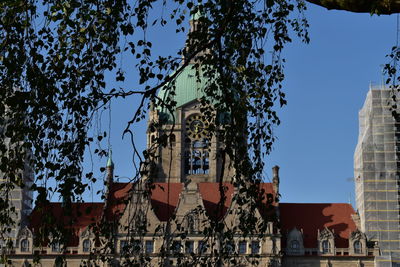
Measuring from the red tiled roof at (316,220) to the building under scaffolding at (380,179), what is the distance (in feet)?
5.35

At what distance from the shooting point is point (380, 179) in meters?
63.5

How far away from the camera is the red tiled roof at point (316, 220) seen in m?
61.5

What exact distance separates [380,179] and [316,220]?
5958 mm

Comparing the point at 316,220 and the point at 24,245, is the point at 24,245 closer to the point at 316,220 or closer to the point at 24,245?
the point at 24,245

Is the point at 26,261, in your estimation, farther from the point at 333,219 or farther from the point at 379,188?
the point at 379,188

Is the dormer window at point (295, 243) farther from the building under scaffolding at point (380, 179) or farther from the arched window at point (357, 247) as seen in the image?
the building under scaffolding at point (380, 179)

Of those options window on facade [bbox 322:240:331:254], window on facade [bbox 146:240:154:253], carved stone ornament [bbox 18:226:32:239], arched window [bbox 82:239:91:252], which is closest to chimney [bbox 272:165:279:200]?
window on facade [bbox 322:240:331:254]

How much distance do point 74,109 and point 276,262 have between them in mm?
44433

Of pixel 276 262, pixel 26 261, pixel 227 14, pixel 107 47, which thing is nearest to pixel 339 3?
pixel 227 14

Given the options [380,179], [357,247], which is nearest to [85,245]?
[357,247]

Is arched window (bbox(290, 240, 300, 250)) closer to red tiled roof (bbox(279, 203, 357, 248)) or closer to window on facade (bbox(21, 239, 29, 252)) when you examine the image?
red tiled roof (bbox(279, 203, 357, 248))

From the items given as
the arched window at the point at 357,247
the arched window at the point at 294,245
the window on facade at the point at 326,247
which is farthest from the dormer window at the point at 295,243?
the arched window at the point at 357,247

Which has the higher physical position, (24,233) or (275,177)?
(275,177)

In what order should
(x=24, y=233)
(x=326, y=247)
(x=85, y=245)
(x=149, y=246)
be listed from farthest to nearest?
(x=24, y=233)
(x=85, y=245)
(x=326, y=247)
(x=149, y=246)
